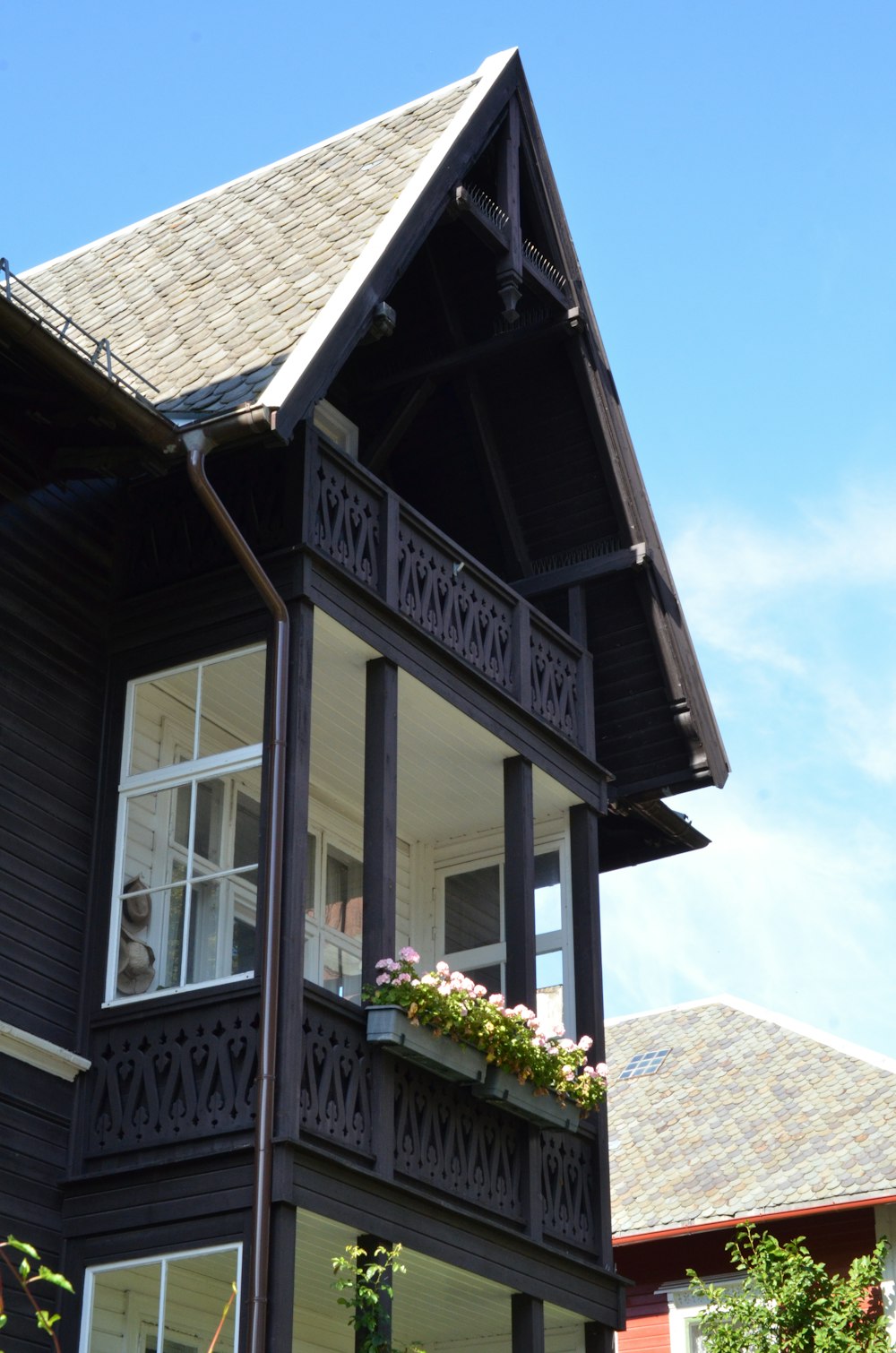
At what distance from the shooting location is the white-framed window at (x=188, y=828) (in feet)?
40.4

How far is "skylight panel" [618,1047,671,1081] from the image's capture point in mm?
24766

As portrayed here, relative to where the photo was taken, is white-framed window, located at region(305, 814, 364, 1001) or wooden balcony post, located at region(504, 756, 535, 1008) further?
white-framed window, located at region(305, 814, 364, 1001)

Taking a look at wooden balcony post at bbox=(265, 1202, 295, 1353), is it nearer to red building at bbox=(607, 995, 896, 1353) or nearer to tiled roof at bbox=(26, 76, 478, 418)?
tiled roof at bbox=(26, 76, 478, 418)

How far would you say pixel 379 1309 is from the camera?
11.1 metres

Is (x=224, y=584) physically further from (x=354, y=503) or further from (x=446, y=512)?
(x=446, y=512)

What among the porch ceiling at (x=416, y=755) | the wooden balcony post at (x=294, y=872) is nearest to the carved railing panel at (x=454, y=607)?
the porch ceiling at (x=416, y=755)

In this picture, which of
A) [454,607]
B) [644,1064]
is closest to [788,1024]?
[644,1064]

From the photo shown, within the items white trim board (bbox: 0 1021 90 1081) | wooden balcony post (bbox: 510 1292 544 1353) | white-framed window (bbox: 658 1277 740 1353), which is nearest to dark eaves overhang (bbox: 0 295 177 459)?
white trim board (bbox: 0 1021 90 1081)

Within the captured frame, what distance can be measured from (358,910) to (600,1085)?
9.30 feet

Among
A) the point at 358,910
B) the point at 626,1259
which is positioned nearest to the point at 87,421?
the point at 358,910

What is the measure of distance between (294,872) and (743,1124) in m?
12.0

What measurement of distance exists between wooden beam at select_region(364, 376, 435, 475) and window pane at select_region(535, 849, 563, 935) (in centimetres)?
327

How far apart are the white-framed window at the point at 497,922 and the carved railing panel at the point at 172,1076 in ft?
11.4

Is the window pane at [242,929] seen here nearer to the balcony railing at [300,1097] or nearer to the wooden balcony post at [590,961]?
the balcony railing at [300,1097]
